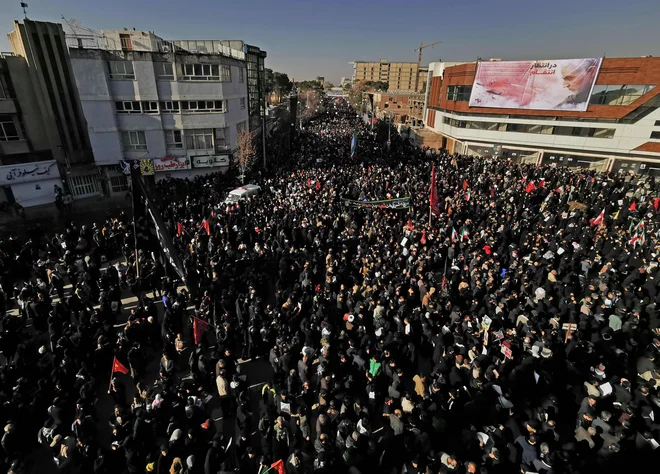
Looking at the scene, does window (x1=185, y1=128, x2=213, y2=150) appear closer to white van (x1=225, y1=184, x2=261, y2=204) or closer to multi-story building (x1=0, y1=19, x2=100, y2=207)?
multi-story building (x1=0, y1=19, x2=100, y2=207)

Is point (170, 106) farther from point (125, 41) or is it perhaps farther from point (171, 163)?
point (125, 41)

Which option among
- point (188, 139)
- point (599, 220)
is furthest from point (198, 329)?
point (188, 139)

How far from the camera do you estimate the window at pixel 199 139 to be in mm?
23812

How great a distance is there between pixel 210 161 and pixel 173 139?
2.70m

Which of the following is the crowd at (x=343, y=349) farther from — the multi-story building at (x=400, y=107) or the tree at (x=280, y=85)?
the tree at (x=280, y=85)

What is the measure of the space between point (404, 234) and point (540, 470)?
8.68 meters

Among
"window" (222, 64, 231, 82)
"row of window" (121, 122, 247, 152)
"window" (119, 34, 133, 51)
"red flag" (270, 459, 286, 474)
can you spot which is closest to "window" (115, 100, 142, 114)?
"row of window" (121, 122, 247, 152)

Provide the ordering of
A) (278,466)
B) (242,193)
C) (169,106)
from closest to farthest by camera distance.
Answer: (278,466)
(242,193)
(169,106)

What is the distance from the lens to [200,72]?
22.7 meters

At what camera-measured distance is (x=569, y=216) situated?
14.4 metres

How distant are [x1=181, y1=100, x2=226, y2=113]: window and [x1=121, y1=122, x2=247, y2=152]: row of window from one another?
1.29 metres

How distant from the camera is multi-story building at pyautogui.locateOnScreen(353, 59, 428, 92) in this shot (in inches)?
5009

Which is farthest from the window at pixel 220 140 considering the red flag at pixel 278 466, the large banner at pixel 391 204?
the red flag at pixel 278 466

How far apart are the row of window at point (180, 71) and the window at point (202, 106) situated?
4.51ft
